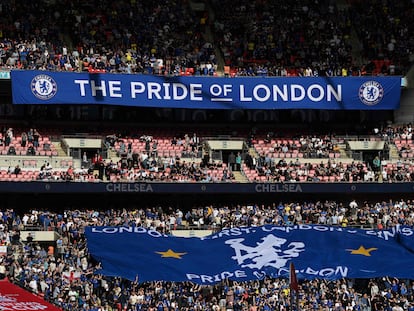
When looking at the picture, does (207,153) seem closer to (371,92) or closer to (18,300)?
(371,92)

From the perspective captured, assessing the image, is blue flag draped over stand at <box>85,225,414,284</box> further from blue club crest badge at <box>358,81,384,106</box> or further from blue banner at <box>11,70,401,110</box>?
blue club crest badge at <box>358,81,384,106</box>

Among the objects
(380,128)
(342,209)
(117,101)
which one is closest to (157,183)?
(117,101)

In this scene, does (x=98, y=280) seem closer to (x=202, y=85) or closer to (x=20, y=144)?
(x=20, y=144)

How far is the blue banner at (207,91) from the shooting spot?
39.1 meters

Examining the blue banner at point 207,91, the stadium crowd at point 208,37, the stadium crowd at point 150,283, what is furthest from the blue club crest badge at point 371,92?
the stadium crowd at point 150,283

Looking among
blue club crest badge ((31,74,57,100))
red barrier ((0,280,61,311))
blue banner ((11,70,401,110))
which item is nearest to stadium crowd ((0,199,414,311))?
red barrier ((0,280,61,311))

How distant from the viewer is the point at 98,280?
30406 mm

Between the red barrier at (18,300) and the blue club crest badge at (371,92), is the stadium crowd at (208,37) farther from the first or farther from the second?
the red barrier at (18,300)

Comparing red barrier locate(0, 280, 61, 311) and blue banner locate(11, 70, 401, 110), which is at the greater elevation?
blue banner locate(11, 70, 401, 110)

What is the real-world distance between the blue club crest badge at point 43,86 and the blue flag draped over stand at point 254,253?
833cm

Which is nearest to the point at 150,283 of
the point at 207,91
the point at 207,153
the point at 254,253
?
the point at 254,253

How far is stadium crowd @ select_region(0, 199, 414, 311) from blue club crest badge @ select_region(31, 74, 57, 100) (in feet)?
17.1

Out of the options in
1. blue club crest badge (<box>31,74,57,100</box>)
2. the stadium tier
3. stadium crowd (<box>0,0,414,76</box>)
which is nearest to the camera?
the stadium tier

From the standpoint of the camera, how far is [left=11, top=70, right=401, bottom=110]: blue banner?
39094mm
